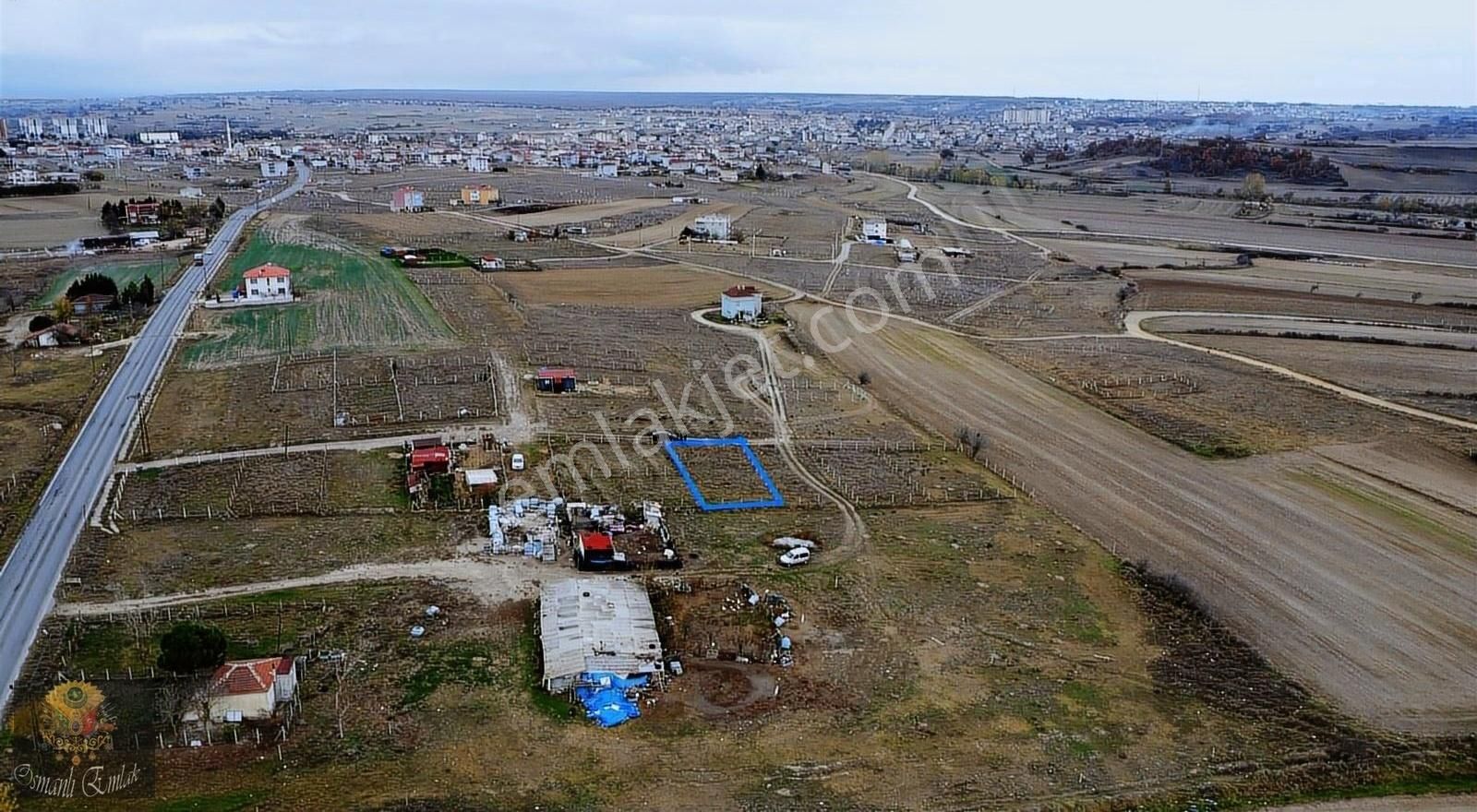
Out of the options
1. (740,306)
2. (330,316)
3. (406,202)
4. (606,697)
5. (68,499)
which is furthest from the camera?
(406,202)

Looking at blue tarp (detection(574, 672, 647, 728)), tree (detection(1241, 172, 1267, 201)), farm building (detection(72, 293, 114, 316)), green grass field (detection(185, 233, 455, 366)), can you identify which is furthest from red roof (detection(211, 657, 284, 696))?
tree (detection(1241, 172, 1267, 201))

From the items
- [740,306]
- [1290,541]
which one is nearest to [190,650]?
[1290,541]

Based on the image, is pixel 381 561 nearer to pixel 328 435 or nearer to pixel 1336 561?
pixel 328 435

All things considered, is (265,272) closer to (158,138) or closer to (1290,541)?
(1290,541)

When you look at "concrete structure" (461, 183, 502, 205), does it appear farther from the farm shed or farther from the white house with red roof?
the white house with red roof

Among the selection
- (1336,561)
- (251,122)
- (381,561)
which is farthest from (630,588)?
(251,122)

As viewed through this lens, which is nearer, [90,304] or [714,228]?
[90,304]
